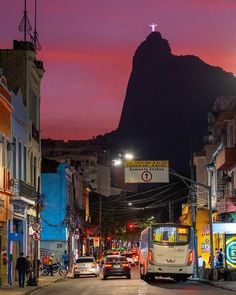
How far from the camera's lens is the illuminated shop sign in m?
46.9

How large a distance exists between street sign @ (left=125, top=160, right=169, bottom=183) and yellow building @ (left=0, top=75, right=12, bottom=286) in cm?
674

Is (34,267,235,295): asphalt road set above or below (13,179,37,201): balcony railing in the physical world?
below

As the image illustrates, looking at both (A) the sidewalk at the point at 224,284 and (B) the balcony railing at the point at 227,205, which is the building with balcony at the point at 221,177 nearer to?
(B) the balcony railing at the point at 227,205

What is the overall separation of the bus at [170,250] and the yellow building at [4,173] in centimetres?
900

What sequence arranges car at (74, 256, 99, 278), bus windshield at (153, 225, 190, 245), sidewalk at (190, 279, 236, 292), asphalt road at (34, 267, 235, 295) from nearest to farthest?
asphalt road at (34, 267, 235, 295) → sidewalk at (190, 279, 236, 292) → bus windshield at (153, 225, 190, 245) → car at (74, 256, 99, 278)

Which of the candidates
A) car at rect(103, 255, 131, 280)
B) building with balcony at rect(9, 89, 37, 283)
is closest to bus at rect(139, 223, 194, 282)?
car at rect(103, 255, 131, 280)

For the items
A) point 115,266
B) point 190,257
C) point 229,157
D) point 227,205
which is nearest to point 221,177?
point 227,205

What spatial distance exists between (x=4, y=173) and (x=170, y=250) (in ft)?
37.7

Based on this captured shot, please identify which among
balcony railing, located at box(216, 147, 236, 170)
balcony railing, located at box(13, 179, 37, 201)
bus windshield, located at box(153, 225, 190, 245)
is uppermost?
balcony railing, located at box(216, 147, 236, 170)

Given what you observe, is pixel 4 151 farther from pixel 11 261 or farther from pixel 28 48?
pixel 28 48

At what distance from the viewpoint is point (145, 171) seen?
41.1 metres

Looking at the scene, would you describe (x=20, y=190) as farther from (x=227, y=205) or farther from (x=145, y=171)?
(x=227, y=205)

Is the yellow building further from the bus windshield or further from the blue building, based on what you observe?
the blue building

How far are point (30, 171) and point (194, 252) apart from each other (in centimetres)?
1277
